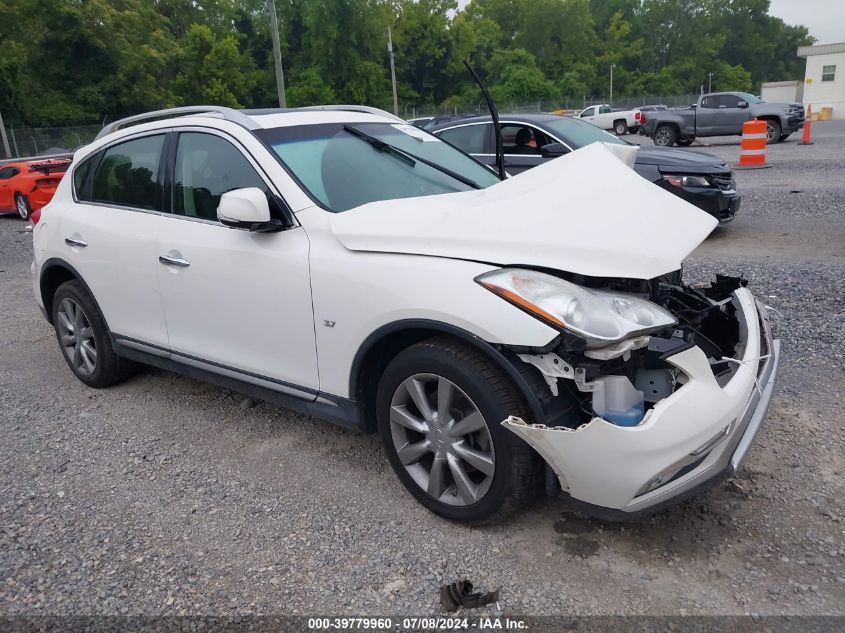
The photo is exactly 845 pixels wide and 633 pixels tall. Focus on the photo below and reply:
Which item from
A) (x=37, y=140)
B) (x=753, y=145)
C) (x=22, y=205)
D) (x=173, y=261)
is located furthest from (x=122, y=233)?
(x=37, y=140)

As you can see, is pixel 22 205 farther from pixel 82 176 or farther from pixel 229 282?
pixel 229 282

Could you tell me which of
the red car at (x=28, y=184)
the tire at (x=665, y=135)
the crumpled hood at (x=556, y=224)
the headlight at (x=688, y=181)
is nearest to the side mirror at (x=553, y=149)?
the headlight at (x=688, y=181)

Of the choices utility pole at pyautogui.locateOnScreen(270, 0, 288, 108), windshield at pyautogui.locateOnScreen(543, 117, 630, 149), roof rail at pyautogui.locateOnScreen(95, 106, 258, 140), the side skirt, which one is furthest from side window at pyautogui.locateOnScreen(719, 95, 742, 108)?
the side skirt

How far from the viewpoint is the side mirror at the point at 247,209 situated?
10.8 ft

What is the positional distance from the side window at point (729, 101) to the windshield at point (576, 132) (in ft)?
56.1

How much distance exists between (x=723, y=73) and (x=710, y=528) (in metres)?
102

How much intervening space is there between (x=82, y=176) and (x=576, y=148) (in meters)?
5.96

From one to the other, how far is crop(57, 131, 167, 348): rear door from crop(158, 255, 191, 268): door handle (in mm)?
98

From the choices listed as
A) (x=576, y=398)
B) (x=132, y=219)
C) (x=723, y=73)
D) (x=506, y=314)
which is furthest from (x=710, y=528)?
(x=723, y=73)

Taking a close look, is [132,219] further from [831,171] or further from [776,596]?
[831,171]

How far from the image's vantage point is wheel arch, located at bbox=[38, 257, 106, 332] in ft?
15.6

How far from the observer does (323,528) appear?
3215 mm

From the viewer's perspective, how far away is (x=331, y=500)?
11.3 ft

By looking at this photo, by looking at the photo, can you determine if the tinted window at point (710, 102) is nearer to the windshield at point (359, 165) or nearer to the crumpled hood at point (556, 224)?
the windshield at point (359, 165)
